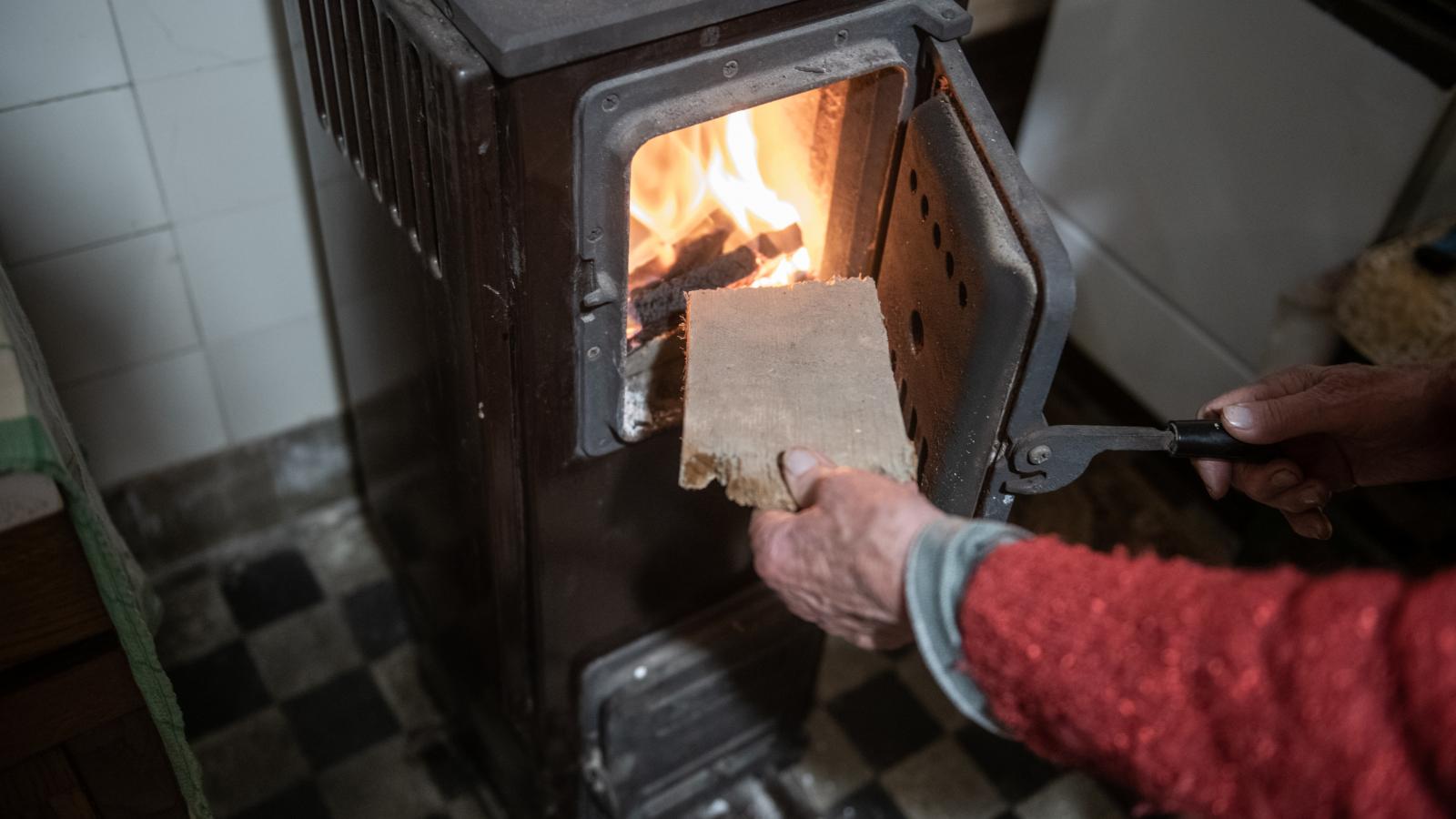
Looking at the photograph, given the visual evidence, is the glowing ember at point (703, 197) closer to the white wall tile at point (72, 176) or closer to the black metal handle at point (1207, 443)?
the black metal handle at point (1207, 443)

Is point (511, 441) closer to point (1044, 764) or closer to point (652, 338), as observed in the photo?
point (652, 338)

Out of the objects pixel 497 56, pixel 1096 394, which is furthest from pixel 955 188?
pixel 1096 394

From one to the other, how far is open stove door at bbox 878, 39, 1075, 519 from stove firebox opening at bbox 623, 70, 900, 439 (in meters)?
0.10

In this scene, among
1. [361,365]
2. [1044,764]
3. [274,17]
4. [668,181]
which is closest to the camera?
[668,181]

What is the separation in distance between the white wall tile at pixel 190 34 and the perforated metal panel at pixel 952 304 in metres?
0.74

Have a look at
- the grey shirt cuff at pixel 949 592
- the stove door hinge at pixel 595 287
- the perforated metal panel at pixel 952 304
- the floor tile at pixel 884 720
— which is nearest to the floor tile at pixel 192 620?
the floor tile at pixel 884 720

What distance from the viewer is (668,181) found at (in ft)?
3.84

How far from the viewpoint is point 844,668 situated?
5.84 ft

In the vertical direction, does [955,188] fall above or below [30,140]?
above

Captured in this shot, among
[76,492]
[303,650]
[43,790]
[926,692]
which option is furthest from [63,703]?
[926,692]

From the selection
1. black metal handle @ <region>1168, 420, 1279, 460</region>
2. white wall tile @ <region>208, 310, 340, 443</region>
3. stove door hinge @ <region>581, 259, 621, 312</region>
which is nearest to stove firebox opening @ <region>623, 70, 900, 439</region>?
stove door hinge @ <region>581, 259, 621, 312</region>

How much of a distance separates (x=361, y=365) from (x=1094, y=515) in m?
1.16

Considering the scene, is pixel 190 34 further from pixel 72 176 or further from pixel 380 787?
pixel 380 787

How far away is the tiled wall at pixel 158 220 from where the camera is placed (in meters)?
1.22
